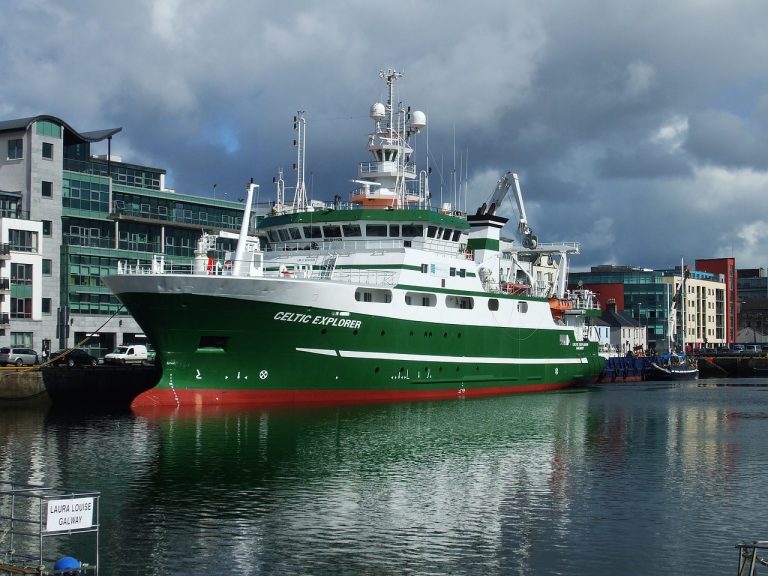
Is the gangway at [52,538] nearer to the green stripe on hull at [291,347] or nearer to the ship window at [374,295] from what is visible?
the green stripe on hull at [291,347]

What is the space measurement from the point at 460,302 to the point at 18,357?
80.5 ft

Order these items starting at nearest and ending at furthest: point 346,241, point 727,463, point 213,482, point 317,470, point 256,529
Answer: point 256,529, point 213,482, point 317,470, point 727,463, point 346,241

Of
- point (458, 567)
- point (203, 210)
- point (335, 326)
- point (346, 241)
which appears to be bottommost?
point (458, 567)

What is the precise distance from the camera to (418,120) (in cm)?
5541

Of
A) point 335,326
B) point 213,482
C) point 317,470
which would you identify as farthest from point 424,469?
point 335,326

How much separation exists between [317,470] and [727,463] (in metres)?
12.0

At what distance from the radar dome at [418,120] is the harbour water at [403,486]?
18.6 m

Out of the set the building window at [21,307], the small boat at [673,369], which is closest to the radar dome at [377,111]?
the building window at [21,307]

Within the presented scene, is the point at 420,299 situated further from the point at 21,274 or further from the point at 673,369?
the point at 673,369

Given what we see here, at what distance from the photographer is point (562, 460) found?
98.6 ft

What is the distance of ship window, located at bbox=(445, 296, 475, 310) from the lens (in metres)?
50.1

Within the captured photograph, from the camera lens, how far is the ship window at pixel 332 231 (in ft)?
161

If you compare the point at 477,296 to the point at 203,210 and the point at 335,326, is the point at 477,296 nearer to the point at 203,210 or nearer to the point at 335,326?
the point at 335,326

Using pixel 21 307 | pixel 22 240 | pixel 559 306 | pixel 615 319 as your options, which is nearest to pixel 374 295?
pixel 559 306
